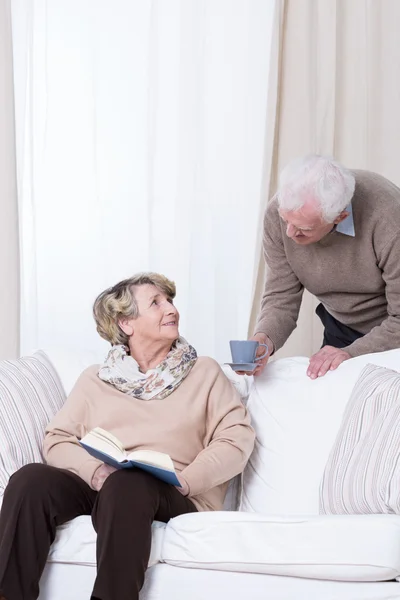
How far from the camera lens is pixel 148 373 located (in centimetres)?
240

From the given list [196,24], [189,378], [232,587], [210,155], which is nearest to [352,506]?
[232,587]

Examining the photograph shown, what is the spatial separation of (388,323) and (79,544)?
44.9 inches

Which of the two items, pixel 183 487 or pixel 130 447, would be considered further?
pixel 130 447

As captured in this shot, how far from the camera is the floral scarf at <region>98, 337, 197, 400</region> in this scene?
2361 millimetres

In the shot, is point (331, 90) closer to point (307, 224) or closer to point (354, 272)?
point (354, 272)

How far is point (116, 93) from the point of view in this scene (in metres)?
3.95

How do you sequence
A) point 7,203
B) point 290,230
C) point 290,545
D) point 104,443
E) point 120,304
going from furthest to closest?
point 7,203 < point 120,304 < point 290,230 < point 104,443 < point 290,545

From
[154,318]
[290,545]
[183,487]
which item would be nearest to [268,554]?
[290,545]

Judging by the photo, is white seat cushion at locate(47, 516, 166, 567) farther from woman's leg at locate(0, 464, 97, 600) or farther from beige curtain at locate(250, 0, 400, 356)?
beige curtain at locate(250, 0, 400, 356)

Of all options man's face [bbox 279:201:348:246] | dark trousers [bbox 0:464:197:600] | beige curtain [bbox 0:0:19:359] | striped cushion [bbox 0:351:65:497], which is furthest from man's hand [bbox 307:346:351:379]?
beige curtain [bbox 0:0:19:359]

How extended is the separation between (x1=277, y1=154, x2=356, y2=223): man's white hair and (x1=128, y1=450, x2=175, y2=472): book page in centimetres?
83

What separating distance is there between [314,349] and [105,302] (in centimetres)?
183

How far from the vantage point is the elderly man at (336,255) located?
7.69ft

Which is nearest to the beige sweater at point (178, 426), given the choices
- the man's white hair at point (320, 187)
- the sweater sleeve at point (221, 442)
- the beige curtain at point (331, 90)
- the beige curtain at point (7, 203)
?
the sweater sleeve at point (221, 442)
